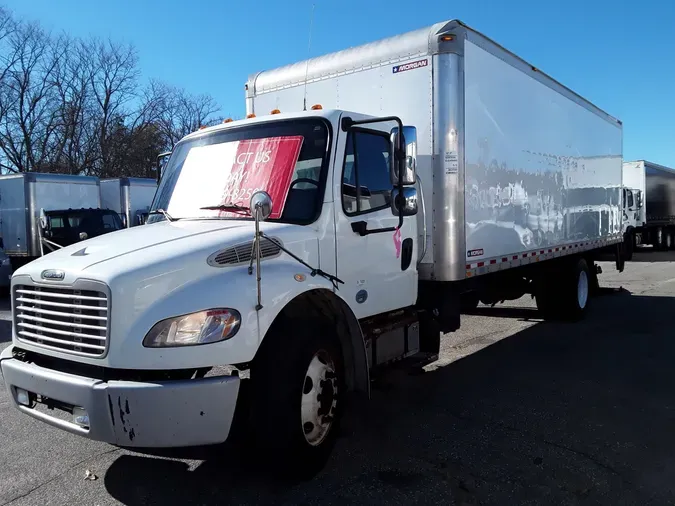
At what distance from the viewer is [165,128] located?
121 ft

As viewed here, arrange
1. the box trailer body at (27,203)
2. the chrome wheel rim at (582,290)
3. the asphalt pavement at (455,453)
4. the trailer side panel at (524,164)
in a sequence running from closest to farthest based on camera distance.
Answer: the asphalt pavement at (455,453), the trailer side panel at (524,164), the chrome wheel rim at (582,290), the box trailer body at (27,203)

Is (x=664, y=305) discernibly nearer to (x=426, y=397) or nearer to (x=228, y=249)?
(x=426, y=397)

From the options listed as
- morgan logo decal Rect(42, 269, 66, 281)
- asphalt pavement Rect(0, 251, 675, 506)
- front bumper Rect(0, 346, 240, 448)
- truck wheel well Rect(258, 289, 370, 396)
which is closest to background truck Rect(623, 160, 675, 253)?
asphalt pavement Rect(0, 251, 675, 506)

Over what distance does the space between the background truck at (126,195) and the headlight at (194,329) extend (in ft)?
53.8

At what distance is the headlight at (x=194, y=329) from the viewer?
309 centimetres

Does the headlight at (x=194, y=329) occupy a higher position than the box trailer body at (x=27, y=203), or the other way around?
the box trailer body at (x=27, y=203)

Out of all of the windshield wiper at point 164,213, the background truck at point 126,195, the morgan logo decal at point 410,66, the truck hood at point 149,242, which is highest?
the morgan logo decal at point 410,66

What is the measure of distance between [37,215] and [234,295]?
14382 millimetres

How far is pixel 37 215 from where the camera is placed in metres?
15.4

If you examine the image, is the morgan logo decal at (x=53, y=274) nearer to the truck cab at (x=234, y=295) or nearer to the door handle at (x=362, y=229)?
the truck cab at (x=234, y=295)

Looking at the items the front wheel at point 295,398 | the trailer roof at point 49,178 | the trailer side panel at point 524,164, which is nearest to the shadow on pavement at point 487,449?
the front wheel at point 295,398

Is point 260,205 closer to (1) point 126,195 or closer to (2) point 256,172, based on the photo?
(2) point 256,172

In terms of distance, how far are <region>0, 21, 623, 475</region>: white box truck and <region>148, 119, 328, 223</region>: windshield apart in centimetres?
2

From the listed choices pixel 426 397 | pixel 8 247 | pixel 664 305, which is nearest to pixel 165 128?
pixel 8 247
